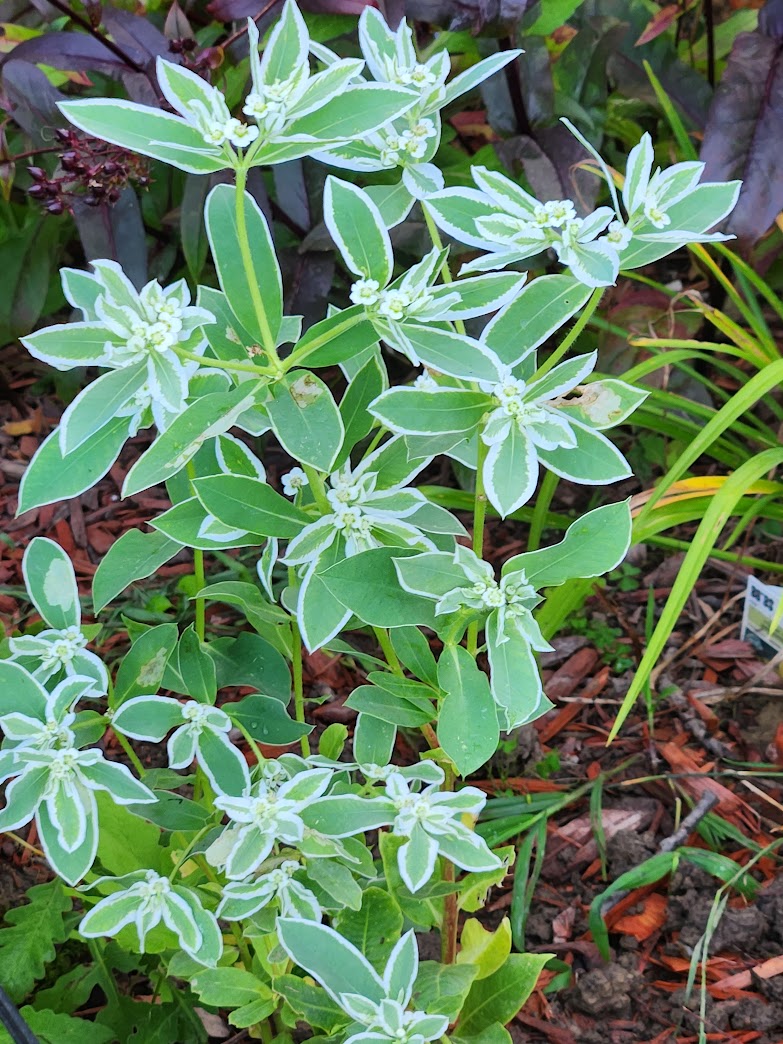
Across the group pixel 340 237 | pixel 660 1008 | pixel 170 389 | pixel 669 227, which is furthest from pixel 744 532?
pixel 170 389

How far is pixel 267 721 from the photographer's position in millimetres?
897

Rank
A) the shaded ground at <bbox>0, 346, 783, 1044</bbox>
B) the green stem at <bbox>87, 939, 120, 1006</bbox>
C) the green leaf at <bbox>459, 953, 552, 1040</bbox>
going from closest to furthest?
the green leaf at <bbox>459, 953, 552, 1040</bbox>
the green stem at <bbox>87, 939, 120, 1006</bbox>
the shaded ground at <bbox>0, 346, 783, 1044</bbox>

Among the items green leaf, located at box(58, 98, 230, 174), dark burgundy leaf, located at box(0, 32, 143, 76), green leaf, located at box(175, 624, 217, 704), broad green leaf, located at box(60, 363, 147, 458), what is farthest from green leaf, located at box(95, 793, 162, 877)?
dark burgundy leaf, located at box(0, 32, 143, 76)

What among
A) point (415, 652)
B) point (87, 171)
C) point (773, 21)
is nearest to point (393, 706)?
point (415, 652)

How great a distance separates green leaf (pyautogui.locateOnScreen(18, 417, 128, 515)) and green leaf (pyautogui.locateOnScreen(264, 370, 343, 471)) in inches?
4.3

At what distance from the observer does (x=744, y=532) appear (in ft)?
5.57

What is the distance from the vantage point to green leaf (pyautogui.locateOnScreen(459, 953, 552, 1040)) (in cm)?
91

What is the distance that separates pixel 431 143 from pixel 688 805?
37.9 inches

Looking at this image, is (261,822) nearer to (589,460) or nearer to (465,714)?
(465,714)

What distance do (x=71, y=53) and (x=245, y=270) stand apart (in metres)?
0.84

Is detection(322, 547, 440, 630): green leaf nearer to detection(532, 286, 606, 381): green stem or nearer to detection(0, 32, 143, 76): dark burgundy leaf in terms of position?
detection(532, 286, 606, 381): green stem

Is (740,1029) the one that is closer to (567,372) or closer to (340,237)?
(567,372)

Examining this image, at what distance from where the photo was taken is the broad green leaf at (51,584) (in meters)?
0.88

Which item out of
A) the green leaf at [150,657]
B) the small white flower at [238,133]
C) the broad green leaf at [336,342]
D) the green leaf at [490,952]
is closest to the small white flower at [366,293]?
the broad green leaf at [336,342]
